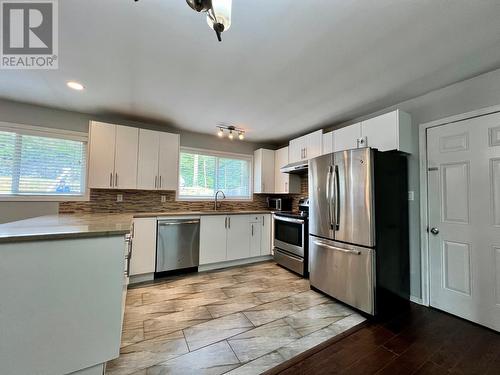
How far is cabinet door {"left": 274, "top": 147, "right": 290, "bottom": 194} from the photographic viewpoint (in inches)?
174

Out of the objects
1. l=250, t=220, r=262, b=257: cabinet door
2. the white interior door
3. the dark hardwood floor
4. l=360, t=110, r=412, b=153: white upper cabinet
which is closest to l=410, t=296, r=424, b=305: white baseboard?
the white interior door

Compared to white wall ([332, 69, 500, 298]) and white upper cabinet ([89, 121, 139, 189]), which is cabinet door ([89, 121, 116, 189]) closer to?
white upper cabinet ([89, 121, 139, 189])

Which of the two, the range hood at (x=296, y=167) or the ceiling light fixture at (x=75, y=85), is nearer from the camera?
the ceiling light fixture at (x=75, y=85)

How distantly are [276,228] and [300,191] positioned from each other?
95cm

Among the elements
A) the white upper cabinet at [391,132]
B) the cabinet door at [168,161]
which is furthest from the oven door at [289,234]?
the cabinet door at [168,161]

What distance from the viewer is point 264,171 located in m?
4.62

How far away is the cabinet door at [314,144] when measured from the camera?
3517 mm

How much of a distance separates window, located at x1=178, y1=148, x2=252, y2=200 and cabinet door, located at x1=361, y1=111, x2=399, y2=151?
2522 millimetres

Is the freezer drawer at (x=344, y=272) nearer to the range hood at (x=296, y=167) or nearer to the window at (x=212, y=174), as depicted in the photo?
the range hood at (x=296, y=167)

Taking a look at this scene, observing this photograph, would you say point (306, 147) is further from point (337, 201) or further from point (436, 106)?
point (436, 106)

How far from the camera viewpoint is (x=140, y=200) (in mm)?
3645

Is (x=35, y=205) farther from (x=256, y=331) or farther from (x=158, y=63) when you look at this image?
(x=256, y=331)

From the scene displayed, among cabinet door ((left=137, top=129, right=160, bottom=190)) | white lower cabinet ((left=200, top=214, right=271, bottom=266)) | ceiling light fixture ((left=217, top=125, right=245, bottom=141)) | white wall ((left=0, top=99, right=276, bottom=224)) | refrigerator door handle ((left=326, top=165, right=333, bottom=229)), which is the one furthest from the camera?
ceiling light fixture ((left=217, top=125, right=245, bottom=141))

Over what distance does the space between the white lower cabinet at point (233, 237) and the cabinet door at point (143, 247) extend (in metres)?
0.73
